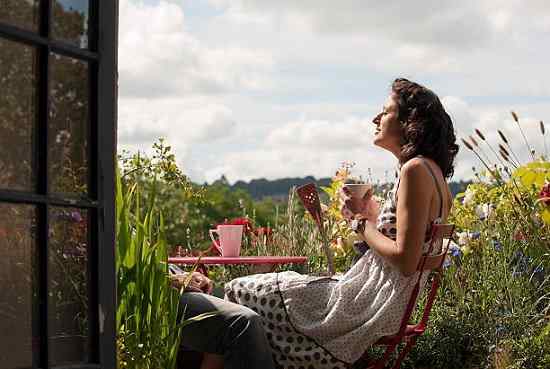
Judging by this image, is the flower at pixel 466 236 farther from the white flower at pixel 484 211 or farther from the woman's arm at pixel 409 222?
the woman's arm at pixel 409 222

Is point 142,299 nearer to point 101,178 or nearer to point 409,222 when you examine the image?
point 101,178

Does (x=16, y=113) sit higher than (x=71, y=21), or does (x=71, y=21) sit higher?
(x=71, y=21)

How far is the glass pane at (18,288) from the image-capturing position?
2900 millimetres

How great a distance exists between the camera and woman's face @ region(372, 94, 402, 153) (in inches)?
171

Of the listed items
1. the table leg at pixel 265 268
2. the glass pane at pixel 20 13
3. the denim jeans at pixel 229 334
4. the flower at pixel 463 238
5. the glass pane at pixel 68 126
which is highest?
the glass pane at pixel 20 13

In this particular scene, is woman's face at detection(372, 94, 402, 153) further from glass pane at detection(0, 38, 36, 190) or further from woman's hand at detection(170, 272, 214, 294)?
glass pane at detection(0, 38, 36, 190)

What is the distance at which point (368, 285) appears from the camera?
14.0ft

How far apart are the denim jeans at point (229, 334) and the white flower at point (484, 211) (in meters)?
3.04

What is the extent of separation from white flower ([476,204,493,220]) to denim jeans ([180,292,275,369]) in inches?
120

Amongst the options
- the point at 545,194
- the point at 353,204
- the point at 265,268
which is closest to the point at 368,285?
the point at 353,204

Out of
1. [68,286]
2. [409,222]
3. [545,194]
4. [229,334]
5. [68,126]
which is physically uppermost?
[68,126]

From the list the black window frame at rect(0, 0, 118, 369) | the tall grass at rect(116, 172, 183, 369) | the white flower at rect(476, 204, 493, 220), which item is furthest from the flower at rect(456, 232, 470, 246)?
the black window frame at rect(0, 0, 118, 369)

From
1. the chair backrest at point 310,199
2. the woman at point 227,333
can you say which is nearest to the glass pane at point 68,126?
the woman at point 227,333

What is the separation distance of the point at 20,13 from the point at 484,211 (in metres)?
4.46
